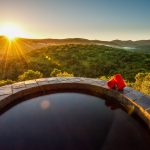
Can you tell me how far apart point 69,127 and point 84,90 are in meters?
1.80

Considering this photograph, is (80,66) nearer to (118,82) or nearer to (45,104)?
(118,82)

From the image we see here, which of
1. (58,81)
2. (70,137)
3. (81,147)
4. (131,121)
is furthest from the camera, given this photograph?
(58,81)

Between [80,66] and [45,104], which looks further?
[80,66]

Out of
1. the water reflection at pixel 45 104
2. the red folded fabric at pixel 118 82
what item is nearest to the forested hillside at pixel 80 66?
the water reflection at pixel 45 104

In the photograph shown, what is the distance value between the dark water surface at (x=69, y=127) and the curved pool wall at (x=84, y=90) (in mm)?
217

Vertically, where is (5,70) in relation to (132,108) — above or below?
→ below

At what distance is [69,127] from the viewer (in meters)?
3.13

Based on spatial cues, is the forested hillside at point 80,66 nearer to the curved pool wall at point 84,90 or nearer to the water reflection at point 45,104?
the curved pool wall at point 84,90

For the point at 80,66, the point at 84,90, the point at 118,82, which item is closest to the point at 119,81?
the point at 118,82

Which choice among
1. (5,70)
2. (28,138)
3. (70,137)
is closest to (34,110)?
(28,138)

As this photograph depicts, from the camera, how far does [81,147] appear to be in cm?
257

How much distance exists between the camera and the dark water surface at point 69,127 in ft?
8.72

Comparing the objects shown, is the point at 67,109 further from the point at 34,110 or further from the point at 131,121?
the point at 131,121

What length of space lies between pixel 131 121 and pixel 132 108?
1.16 feet
